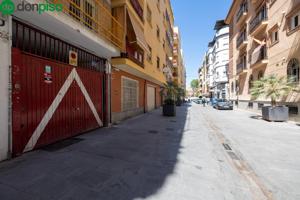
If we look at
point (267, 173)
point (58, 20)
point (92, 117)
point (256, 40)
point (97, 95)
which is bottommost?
point (267, 173)

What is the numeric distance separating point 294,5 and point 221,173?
48.3ft

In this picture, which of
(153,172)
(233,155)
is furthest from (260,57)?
(153,172)

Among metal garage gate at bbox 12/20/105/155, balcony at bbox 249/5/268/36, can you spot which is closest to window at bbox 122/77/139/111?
metal garage gate at bbox 12/20/105/155

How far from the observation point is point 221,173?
12.2 feet

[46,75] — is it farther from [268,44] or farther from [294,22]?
[268,44]

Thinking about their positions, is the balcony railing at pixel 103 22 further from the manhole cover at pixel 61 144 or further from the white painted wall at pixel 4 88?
the manhole cover at pixel 61 144

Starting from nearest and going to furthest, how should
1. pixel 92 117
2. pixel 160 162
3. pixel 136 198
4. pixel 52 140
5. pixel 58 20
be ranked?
1. pixel 136 198
2. pixel 160 162
3. pixel 58 20
4. pixel 52 140
5. pixel 92 117

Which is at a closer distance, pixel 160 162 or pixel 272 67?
pixel 160 162

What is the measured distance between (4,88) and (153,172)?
13.7 feet

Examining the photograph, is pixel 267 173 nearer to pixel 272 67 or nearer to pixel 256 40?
pixel 272 67

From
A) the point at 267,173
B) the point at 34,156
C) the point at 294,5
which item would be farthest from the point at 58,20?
the point at 294,5

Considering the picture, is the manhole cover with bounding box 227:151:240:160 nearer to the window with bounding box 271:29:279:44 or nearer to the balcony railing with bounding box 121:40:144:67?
the balcony railing with bounding box 121:40:144:67

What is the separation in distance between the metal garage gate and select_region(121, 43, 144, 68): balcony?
7.43 ft

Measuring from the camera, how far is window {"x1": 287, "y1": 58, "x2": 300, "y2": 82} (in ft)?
38.5
